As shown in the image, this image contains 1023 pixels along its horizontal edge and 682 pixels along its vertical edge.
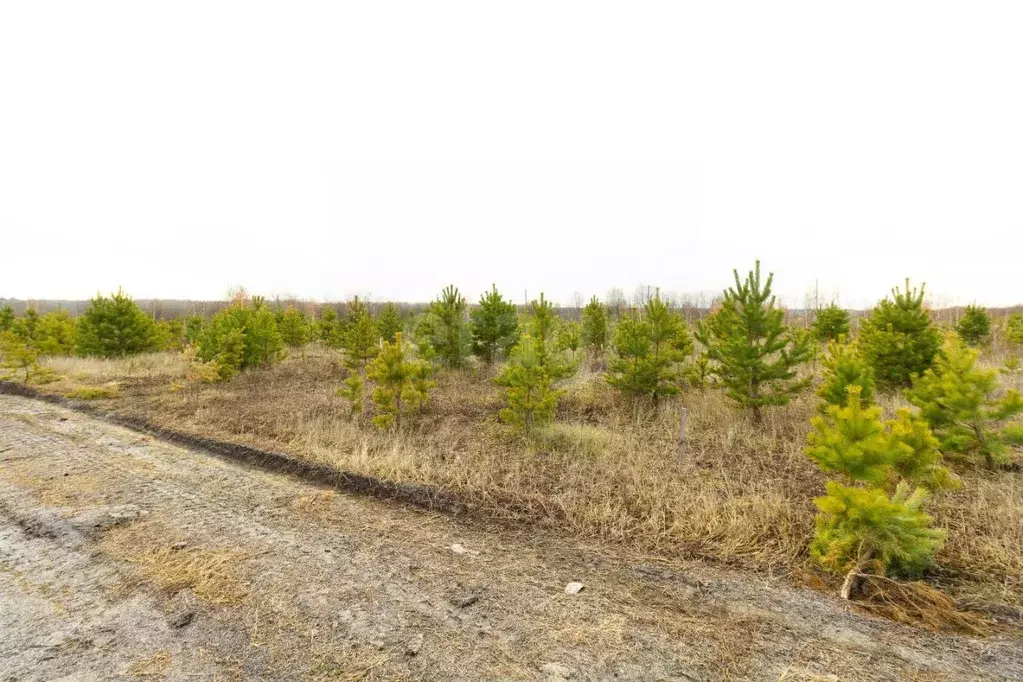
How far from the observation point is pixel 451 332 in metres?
15.3

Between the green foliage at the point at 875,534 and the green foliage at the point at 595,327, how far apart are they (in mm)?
14817

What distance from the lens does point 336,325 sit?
24656 mm

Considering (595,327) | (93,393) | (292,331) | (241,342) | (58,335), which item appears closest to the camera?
(93,393)

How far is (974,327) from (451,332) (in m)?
22.5

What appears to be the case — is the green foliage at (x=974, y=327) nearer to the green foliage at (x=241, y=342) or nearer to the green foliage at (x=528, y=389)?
the green foliage at (x=528, y=389)

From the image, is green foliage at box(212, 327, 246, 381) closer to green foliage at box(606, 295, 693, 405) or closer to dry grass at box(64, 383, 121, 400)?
dry grass at box(64, 383, 121, 400)

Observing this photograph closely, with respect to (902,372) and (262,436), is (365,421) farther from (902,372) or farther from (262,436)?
(902,372)

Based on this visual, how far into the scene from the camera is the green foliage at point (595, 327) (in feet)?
62.6

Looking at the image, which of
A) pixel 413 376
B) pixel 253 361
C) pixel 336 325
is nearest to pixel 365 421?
pixel 413 376

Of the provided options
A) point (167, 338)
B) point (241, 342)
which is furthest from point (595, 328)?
point (167, 338)

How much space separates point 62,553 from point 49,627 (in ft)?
4.41

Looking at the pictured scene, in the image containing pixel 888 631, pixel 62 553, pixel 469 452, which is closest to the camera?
pixel 888 631

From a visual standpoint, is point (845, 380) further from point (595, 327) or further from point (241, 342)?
point (241, 342)

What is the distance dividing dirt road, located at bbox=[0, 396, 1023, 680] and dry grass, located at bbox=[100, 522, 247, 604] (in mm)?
17
